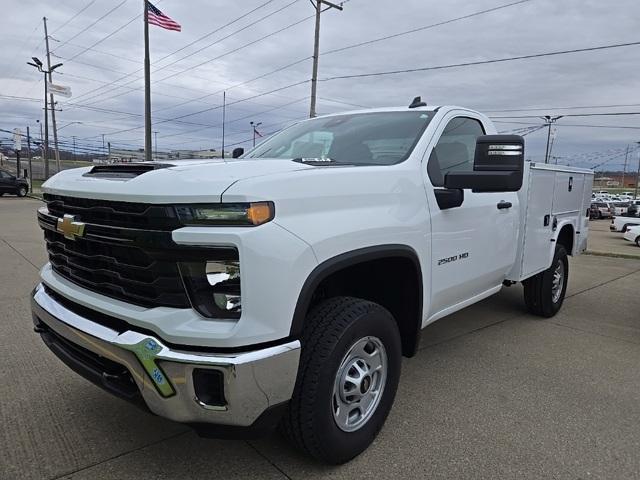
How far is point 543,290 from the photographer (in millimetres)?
5211

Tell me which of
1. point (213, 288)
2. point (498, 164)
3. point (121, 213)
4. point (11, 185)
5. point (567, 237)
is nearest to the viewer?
point (213, 288)

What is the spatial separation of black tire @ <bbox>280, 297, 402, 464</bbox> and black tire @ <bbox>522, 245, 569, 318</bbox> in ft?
10.5

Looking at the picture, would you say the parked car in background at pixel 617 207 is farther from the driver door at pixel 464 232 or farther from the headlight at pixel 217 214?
the headlight at pixel 217 214

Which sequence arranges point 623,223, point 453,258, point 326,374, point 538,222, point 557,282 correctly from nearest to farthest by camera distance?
1. point 326,374
2. point 453,258
3. point 538,222
4. point 557,282
5. point 623,223

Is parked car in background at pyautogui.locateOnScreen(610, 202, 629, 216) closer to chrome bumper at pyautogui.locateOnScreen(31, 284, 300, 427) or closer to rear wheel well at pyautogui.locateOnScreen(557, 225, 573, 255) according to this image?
rear wheel well at pyautogui.locateOnScreen(557, 225, 573, 255)


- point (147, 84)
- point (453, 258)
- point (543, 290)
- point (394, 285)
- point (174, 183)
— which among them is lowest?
point (543, 290)

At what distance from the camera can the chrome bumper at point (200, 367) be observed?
1940mm

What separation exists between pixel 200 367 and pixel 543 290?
430 cm

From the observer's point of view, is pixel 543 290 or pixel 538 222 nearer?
Answer: pixel 538 222

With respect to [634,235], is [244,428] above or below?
above

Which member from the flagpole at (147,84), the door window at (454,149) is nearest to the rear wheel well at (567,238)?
the door window at (454,149)

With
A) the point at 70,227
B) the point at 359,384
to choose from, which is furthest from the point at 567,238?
the point at 70,227

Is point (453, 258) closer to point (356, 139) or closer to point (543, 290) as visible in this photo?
point (356, 139)

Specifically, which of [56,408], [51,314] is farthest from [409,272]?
[56,408]
